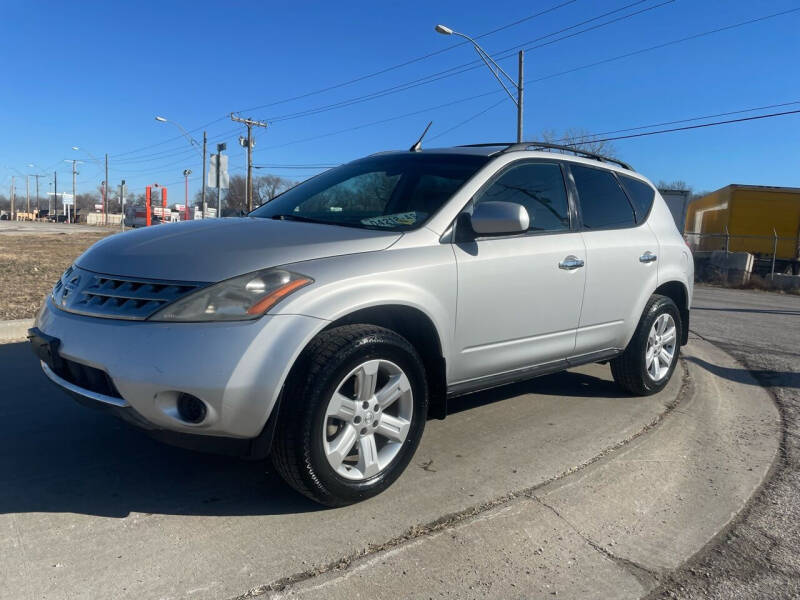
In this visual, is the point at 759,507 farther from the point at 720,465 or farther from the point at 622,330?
the point at 622,330

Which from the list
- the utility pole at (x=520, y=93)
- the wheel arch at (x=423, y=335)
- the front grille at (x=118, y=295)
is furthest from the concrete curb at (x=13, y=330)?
the utility pole at (x=520, y=93)

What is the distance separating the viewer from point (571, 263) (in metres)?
4.06

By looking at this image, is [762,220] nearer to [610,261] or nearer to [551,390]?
[551,390]

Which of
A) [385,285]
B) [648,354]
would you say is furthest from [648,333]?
[385,285]

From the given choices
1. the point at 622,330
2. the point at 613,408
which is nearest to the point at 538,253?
the point at 622,330

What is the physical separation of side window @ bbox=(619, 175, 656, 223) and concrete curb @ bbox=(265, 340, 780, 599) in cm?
171

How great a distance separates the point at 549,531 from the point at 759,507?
3.81 ft

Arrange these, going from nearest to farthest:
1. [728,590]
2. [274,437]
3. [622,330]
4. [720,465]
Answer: [728,590], [274,437], [720,465], [622,330]

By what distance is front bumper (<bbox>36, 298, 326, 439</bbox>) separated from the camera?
8.34 feet

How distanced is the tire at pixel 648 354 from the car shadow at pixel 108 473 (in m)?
2.83

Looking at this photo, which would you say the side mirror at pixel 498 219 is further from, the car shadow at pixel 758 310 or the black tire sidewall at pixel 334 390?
the car shadow at pixel 758 310

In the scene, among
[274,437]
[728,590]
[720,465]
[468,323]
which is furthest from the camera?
[720,465]

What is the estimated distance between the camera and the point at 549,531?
2.85m

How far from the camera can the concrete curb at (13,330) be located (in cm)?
615
